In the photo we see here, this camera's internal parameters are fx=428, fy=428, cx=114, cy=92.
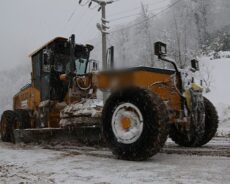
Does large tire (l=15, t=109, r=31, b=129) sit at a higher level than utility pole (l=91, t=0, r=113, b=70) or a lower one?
lower

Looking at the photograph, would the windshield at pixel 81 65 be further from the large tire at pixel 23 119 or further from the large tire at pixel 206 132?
the large tire at pixel 206 132

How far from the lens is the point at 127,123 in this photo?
6410mm

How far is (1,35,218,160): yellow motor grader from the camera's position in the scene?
241 inches

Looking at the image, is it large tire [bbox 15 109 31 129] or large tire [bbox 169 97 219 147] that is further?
large tire [bbox 15 109 31 129]

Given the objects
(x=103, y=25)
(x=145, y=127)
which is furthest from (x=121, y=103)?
(x=103, y=25)

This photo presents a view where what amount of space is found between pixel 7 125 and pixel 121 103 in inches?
216

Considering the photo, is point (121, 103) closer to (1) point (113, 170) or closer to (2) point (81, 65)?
(1) point (113, 170)

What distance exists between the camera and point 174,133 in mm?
8422

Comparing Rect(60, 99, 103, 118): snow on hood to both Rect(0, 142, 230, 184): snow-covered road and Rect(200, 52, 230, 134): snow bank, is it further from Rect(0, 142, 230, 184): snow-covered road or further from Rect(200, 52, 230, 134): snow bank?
Rect(200, 52, 230, 134): snow bank

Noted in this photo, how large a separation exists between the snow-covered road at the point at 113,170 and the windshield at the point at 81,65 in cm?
391

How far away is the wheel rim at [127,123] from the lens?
6230 mm

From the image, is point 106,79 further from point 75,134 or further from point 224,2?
point 224,2

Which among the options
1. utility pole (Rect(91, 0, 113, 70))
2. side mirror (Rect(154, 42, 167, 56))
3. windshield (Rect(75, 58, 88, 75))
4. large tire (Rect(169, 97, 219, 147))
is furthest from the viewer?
utility pole (Rect(91, 0, 113, 70))

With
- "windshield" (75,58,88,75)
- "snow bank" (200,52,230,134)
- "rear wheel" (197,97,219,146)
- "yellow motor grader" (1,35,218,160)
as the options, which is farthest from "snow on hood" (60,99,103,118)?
"snow bank" (200,52,230,134)
